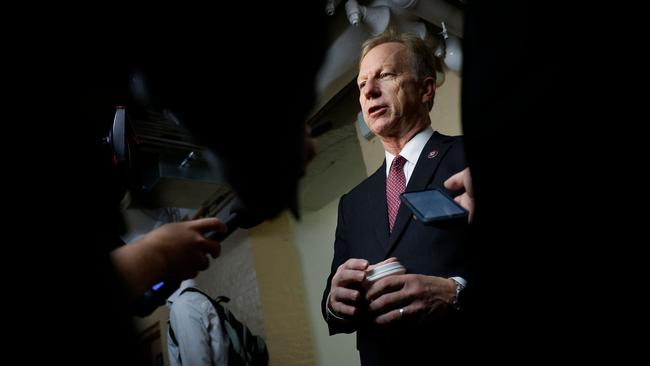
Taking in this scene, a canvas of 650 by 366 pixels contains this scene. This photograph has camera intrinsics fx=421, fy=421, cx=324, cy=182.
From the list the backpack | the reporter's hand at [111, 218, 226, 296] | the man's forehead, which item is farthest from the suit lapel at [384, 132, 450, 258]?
the backpack

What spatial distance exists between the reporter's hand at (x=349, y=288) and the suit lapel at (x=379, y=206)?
0.18 meters

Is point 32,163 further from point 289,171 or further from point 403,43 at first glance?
point 403,43

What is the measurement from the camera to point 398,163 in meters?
1.25

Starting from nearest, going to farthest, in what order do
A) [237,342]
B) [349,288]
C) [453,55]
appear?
[349,288] → [453,55] → [237,342]

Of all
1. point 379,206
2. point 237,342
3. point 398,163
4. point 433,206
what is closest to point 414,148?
point 398,163

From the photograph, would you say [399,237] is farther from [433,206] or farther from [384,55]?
[384,55]

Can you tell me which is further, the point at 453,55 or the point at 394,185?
the point at 453,55

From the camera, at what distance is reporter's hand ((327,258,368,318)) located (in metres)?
0.88

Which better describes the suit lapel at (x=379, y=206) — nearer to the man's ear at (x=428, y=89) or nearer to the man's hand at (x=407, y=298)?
the man's hand at (x=407, y=298)

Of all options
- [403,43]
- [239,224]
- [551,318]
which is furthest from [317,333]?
[551,318]

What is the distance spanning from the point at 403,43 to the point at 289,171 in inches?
42.2

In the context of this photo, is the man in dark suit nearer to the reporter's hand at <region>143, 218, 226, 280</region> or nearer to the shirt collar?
the shirt collar

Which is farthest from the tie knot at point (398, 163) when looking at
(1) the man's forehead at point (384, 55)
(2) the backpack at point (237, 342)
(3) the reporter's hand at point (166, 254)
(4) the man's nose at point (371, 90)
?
(2) the backpack at point (237, 342)

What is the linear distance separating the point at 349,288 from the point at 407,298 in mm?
128
